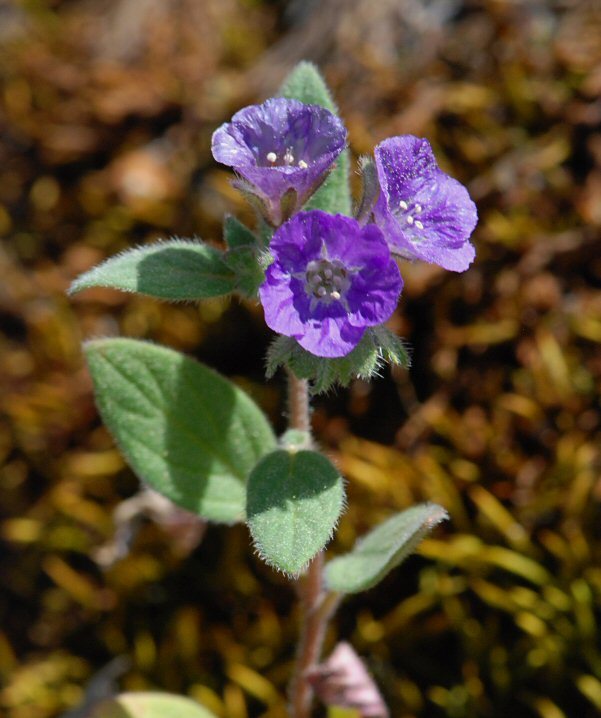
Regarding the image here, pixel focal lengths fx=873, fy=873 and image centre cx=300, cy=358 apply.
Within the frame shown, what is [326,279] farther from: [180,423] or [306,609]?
[306,609]

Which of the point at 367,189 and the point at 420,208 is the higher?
the point at 367,189

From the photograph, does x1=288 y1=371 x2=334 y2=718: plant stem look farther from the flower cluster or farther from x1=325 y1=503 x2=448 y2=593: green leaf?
the flower cluster

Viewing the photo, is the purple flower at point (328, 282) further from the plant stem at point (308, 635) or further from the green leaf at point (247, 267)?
the plant stem at point (308, 635)

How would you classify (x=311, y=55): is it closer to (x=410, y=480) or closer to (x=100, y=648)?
(x=410, y=480)

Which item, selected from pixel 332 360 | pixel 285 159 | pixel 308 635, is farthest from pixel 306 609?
pixel 285 159

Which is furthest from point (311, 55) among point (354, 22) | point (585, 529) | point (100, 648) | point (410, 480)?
point (100, 648)

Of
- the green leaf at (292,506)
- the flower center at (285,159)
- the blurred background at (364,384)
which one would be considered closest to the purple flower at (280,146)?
the flower center at (285,159)

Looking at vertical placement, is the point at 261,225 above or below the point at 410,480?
above
